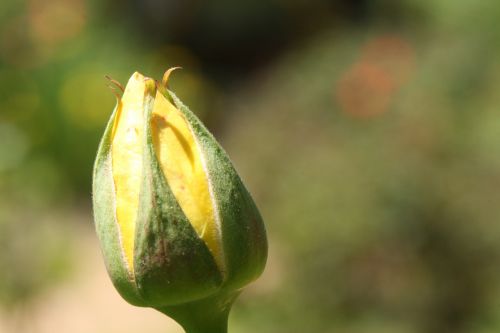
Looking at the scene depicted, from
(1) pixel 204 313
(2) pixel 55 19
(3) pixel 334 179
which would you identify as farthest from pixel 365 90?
(1) pixel 204 313

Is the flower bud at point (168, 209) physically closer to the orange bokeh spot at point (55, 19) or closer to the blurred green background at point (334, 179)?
the blurred green background at point (334, 179)

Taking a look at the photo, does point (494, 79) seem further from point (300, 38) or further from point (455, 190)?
point (300, 38)

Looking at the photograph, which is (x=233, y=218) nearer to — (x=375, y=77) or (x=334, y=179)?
(x=334, y=179)

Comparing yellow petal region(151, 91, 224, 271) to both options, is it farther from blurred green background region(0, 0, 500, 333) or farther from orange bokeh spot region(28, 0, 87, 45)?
orange bokeh spot region(28, 0, 87, 45)

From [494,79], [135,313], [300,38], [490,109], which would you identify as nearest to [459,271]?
[490,109]

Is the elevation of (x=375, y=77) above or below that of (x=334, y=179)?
above

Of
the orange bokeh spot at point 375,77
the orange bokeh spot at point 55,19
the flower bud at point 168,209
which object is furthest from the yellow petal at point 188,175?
the orange bokeh spot at point 55,19
